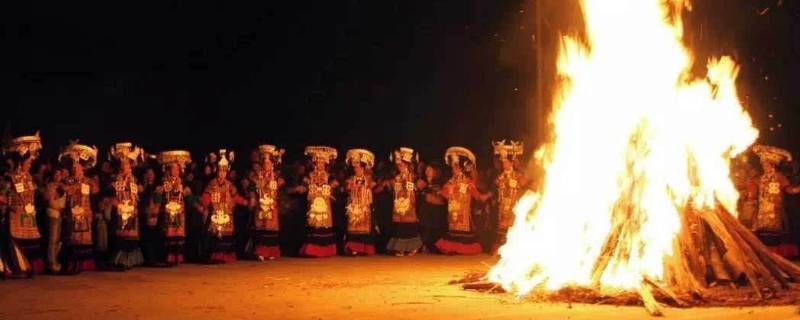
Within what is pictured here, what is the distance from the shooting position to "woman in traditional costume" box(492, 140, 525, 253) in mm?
17078

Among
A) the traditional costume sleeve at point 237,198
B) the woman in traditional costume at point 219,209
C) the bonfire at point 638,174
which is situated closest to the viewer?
the bonfire at point 638,174

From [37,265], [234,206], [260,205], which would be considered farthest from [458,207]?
[37,265]

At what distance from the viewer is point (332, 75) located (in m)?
20.7

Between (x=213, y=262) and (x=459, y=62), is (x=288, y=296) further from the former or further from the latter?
(x=459, y=62)

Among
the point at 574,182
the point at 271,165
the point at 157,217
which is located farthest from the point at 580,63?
the point at 157,217

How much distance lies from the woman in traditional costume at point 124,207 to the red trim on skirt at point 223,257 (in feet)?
4.30

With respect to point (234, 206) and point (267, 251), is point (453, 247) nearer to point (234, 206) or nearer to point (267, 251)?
point (267, 251)

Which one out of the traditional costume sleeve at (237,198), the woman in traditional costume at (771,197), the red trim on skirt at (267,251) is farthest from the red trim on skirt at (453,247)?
the woman in traditional costume at (771,197)

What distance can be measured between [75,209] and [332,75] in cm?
827

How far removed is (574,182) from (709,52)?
9512 millimetres

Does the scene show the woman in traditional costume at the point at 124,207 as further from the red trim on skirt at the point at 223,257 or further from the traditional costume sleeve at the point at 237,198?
the traditional costume sleeve at the point at 237,198

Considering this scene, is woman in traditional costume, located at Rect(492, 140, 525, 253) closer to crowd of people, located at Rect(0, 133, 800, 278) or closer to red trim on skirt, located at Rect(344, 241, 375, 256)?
crowd of people, located at Rect(0, 133, 800, 278)

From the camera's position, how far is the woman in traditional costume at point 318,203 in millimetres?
16109

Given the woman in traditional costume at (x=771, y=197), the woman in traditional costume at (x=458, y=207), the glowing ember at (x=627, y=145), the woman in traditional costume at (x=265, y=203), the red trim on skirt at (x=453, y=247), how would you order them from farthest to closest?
the red trim on skirt at (x=453, y=247)
the woman in traditional costume at (x=458, y=207)
the woman in traditional costume at (x=771, y=197)
the woman in traditional costume at (x=265, y=203)
the glowing ember at (x=627, y=145)
